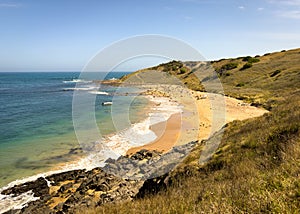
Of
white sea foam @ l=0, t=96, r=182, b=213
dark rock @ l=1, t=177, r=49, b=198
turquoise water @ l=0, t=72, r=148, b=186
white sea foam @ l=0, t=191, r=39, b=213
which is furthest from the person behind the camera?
turquoise water @ l=0, t=72, r=148, b=186

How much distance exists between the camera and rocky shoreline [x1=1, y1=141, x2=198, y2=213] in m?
9.75

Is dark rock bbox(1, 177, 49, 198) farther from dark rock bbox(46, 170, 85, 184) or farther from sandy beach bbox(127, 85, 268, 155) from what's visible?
sandy beach bbox(127, 85, 268, 155)

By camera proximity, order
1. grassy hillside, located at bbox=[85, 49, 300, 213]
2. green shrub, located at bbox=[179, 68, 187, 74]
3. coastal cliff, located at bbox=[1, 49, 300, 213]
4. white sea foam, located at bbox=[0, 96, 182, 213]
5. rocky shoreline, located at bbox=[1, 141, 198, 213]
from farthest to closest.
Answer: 1. green shrub, located at bbox=[179, 68, 187, 74]
2. white sea foam, located at bbox=[0, 96, 182, 213]
3. rocky shoreline, located at bbox=[1, 141, 198, 213]
4. coastal cliff, located at bbox=[1, 49, 300, 213]
5. grassy hillside, located at bbox=[85, 49, 300, 213]

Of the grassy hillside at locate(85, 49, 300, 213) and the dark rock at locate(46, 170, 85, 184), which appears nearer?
the grassy hillside at locate(85, 49, 300, 213)

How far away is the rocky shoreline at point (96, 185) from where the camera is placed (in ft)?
32.0

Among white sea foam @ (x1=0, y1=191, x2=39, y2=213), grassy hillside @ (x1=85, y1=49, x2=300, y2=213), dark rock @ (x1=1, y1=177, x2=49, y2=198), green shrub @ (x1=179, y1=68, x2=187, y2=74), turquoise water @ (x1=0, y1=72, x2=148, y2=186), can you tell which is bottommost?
white sea foam @ (x1=0, y1=191, x2=39, y2=213)

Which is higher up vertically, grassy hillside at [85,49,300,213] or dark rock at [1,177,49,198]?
grassy hillside at [85,49,300,213]

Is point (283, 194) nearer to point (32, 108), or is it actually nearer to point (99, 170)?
point (99, 170)

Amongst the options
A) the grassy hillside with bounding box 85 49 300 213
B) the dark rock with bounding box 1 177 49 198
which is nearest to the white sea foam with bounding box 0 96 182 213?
the dark rock with bounding box 1 177 49 198

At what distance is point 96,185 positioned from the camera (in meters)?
11.6

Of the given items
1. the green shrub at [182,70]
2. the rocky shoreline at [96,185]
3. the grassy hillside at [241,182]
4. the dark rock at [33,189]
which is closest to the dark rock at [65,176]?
the rocky shoreline at [96,185]

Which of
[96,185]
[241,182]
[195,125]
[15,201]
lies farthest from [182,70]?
[241,182]

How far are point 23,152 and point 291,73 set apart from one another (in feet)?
130

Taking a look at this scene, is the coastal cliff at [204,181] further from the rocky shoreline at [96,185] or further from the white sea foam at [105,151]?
the white sea foam at [105,151]
